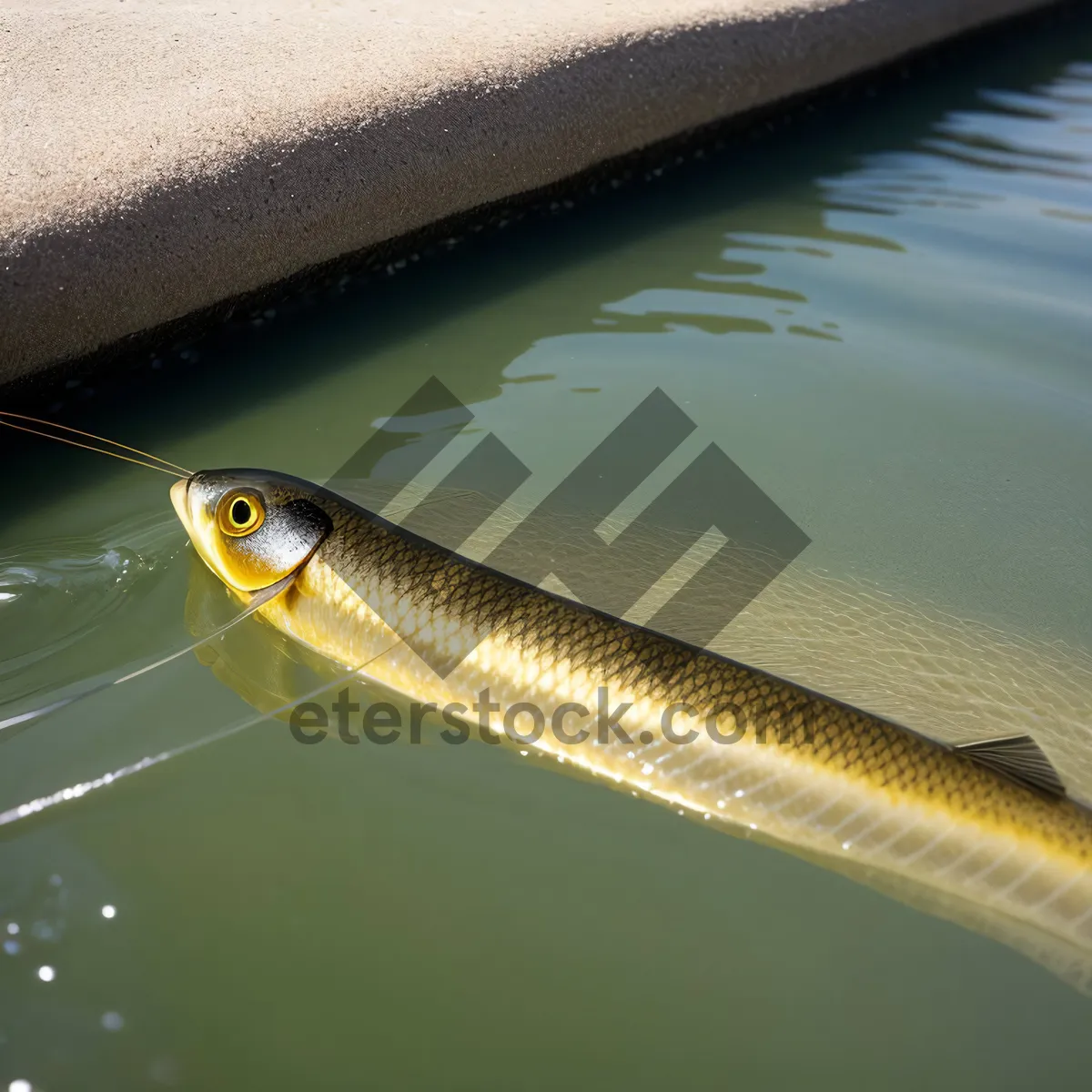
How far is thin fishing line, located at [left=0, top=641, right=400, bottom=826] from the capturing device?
195 centimetres

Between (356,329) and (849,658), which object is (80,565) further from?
(849,658)

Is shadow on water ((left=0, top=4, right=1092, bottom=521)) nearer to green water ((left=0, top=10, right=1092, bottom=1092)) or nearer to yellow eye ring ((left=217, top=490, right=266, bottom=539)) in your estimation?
green water ((left=0, top=10, right=1092, bottom=1092))

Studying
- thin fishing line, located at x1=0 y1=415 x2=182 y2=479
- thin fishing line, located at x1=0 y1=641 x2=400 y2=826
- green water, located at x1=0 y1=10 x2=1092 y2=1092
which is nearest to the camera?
green water, located at x1=0 y1=10 x2=1092 y2=1092

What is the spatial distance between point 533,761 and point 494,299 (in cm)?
196

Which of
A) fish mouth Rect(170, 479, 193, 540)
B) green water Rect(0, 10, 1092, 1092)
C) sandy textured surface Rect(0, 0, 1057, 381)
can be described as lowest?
green water Rect(0, 10, 1092, 1092)

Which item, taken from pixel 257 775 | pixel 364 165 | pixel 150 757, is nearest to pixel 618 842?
pixel 257 775

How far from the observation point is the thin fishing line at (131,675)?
82.4 inches

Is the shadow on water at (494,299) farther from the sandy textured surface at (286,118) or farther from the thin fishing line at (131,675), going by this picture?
the thin fishing line at (131,675)

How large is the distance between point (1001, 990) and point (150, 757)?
1.50 metres

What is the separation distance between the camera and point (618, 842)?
6.41 ft

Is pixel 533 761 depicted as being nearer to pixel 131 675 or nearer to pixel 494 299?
pixel 131 675

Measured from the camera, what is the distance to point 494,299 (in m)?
3.62

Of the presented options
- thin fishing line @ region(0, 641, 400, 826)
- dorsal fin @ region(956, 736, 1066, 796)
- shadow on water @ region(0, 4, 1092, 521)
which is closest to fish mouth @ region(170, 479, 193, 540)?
thin fishing line @ region(0, 641, 400, 826)

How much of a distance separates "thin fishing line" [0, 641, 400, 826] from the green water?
20 mm
